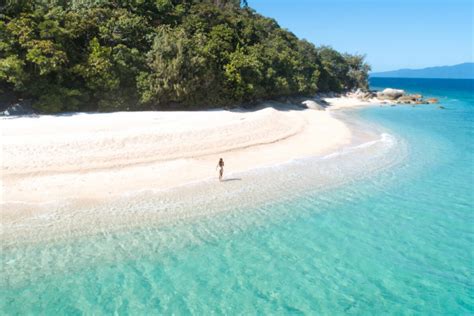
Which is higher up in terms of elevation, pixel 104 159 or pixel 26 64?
pixel 26 64

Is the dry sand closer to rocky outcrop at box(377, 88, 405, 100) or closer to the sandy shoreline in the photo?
the sandy shoreline

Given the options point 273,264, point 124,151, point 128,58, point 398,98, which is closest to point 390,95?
point 398,98

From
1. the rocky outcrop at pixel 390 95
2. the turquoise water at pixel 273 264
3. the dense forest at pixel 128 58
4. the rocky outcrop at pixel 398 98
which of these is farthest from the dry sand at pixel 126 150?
the rocky outcrop at pixel 390 95

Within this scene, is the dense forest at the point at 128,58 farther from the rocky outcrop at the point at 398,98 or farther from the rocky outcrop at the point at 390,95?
the rocky outcrop at the point at 390,95

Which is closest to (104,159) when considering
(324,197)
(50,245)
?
(50,245)

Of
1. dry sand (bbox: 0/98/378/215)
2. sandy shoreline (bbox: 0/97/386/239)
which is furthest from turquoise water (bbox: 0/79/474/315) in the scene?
dry sand (bbox: 0/98/378/215)

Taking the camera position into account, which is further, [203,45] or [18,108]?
[203,45]

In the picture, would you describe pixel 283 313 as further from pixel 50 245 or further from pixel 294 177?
pixel 294 177
